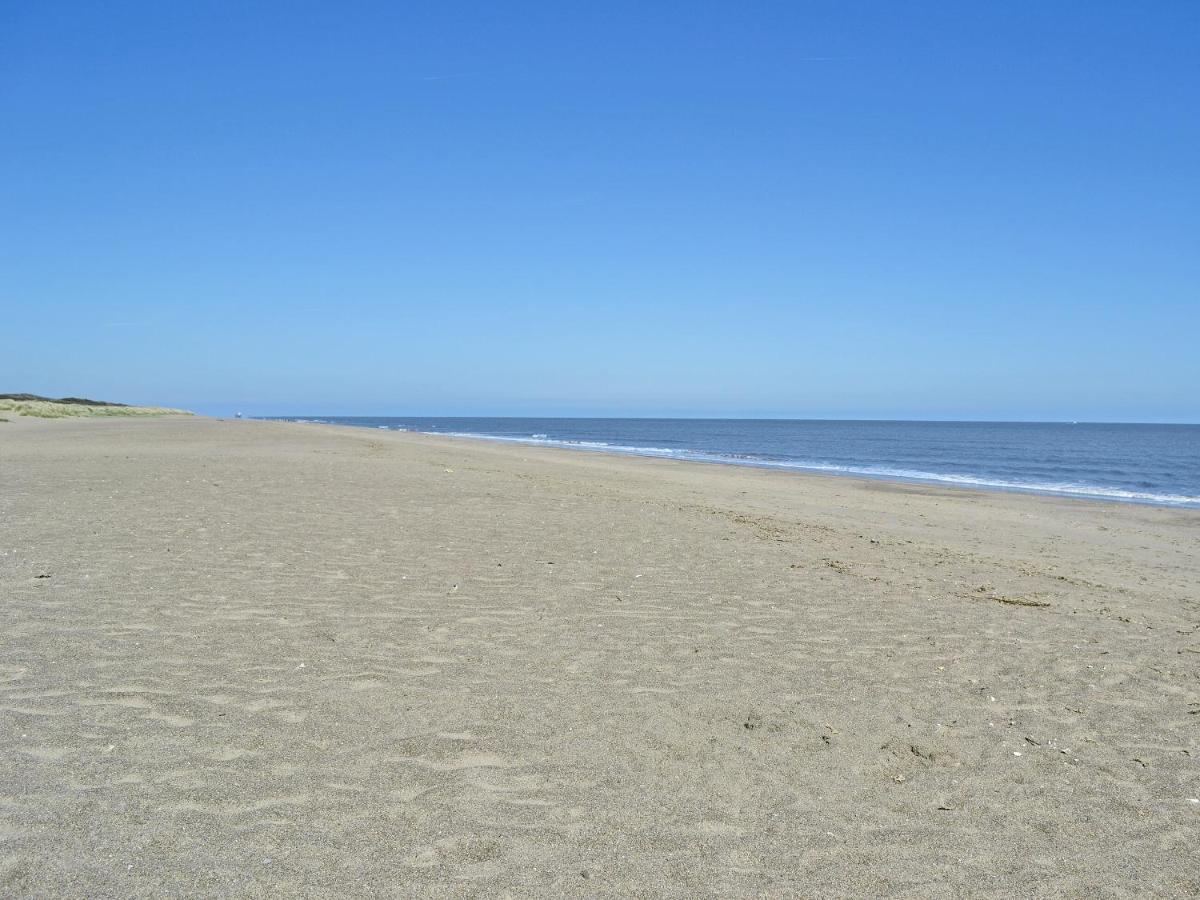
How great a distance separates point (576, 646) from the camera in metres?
6.90

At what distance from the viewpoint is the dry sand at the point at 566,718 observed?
3.80m

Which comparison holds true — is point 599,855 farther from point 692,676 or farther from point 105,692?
point 105,692

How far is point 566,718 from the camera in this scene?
540 cm

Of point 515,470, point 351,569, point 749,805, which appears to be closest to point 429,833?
point 749,805

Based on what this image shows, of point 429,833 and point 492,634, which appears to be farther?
point 492,634

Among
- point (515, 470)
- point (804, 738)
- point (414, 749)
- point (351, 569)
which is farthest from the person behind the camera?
point (515, 470)

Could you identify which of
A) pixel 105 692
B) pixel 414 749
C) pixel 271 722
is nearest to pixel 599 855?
pixel 414 749

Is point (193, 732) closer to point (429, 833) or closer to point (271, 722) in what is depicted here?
point (271, 722)

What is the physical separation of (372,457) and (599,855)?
22.0m

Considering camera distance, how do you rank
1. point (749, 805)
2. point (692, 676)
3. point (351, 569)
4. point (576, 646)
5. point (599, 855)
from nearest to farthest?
point (599, 855) → point (749, 805) → point (692, 676) → point (576, 646) → point (351, 569)

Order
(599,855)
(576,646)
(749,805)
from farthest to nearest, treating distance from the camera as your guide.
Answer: (576,646)
(749,805)
(599,855)

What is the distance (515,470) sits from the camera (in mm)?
24297

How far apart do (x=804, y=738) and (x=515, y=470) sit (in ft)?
63.7

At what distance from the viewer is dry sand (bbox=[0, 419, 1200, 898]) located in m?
3.80
